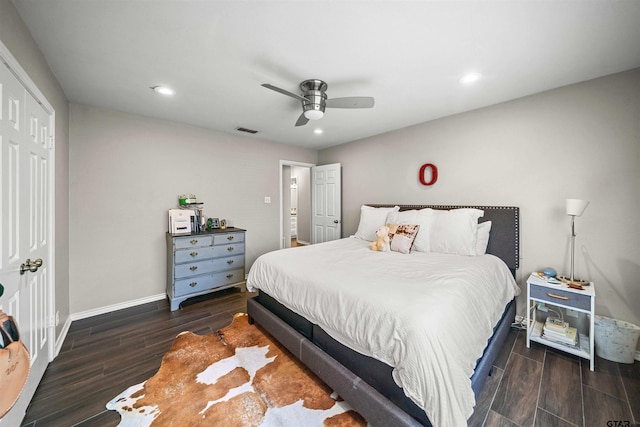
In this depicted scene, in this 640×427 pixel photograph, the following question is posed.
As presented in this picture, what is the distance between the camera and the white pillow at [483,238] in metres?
2.69

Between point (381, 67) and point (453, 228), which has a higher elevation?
point (381, 67)

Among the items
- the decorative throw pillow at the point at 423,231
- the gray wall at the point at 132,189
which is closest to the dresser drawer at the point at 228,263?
the gray wall at the point at 132,189

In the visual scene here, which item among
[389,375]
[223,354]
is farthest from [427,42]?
[223,354]

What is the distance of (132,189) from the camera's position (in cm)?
314

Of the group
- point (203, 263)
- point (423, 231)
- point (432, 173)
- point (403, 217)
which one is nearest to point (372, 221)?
point (403, 217)

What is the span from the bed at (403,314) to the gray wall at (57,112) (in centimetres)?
186

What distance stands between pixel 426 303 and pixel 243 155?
12.1 feet

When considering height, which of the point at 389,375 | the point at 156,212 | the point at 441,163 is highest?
the point at 441,163

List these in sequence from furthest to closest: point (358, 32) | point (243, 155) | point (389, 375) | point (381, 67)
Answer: point (243, 155)
point (381, 67)
point (358, 32)
point (389, 375)

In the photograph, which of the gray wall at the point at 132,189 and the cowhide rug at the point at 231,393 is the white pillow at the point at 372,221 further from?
the gray wall at the point at 132,189

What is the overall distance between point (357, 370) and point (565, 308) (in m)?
2.17

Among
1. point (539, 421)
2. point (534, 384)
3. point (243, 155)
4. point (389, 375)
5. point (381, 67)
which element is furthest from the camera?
point (243, 155)

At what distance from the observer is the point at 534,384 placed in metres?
1.79

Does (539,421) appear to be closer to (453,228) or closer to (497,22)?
(453,228)
